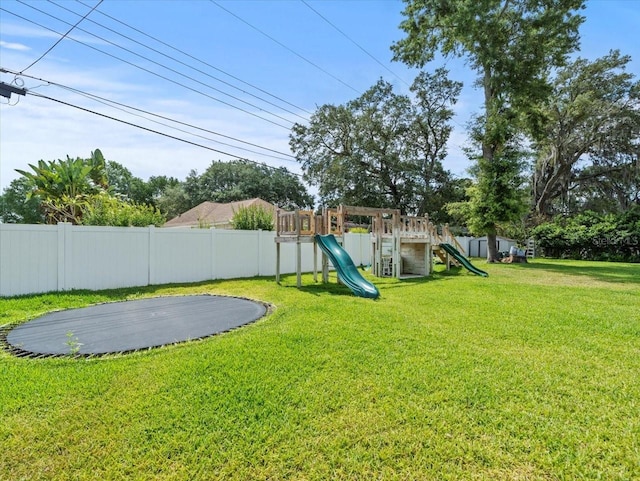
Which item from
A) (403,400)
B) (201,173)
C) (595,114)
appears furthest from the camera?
(201,173)

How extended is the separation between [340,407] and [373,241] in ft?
27.4

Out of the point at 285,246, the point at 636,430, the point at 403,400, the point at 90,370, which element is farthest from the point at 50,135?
the point at 636,430

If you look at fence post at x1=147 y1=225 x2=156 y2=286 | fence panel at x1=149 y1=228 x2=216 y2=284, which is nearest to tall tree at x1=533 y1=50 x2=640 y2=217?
fence panel at x1=149 y1=228 x2=216 y2=284

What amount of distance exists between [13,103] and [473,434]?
9.69 metres

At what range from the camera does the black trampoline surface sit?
3758mm

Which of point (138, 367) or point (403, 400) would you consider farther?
point (138, 367)

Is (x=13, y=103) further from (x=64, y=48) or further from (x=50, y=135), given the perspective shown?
(x=50, y=135)

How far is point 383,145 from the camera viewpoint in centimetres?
2330

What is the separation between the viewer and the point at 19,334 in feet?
13.7

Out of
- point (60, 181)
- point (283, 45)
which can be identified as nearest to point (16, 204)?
point (60, 181)

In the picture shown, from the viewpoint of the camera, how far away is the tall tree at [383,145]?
2273cm

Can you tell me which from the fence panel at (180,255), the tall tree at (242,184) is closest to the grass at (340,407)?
the fence panel at (180,255)

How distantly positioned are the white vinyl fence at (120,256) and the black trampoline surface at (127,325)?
1822mm

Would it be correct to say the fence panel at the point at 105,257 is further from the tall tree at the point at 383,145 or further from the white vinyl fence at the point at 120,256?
the tall tree at the point at 383,145
